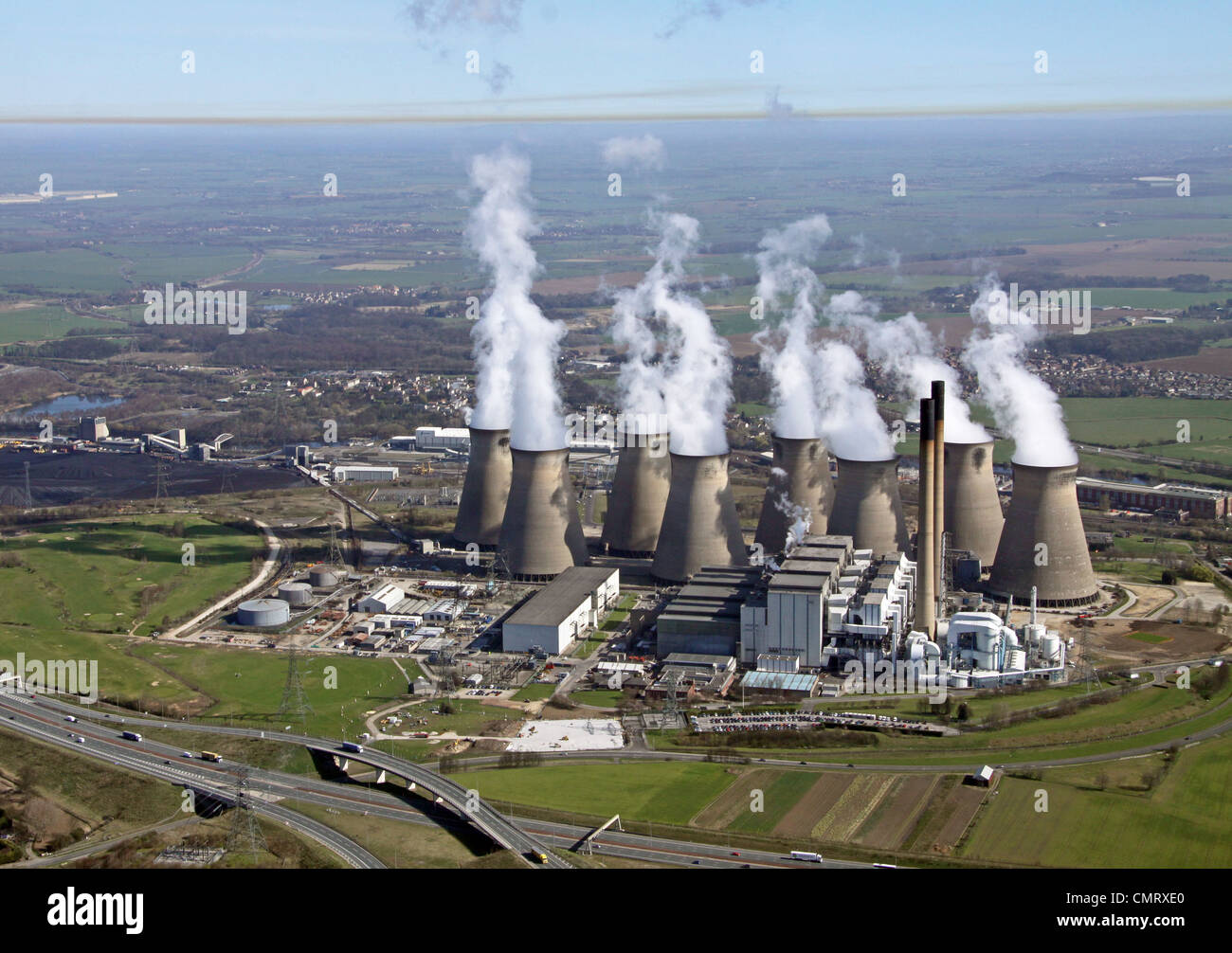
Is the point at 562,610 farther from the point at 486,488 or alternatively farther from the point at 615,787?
the point at 615,787

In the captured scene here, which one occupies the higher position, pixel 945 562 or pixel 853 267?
pixel 853 267

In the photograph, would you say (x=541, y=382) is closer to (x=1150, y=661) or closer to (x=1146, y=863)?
(x=1150, y=661)

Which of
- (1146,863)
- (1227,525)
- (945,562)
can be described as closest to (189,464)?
(945,562)

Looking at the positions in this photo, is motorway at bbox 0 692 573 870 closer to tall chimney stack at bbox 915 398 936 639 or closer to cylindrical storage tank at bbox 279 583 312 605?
cylindrical storage tank at bbox 279 583 312 605

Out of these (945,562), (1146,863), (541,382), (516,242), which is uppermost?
(516,242)

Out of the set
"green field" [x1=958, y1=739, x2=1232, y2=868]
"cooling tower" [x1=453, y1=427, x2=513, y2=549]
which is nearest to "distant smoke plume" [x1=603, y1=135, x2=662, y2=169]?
"cooling tower" [x1=453, y1=427, x2=513, y2=549]

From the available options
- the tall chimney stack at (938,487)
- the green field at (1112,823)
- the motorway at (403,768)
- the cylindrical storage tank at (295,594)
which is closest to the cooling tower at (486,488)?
the cylindrical storage tank at (295,594)

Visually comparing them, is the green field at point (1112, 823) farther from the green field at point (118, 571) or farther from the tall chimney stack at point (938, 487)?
the green field at point (118, 571)

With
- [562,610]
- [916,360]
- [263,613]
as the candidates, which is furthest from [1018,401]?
[263,613]
